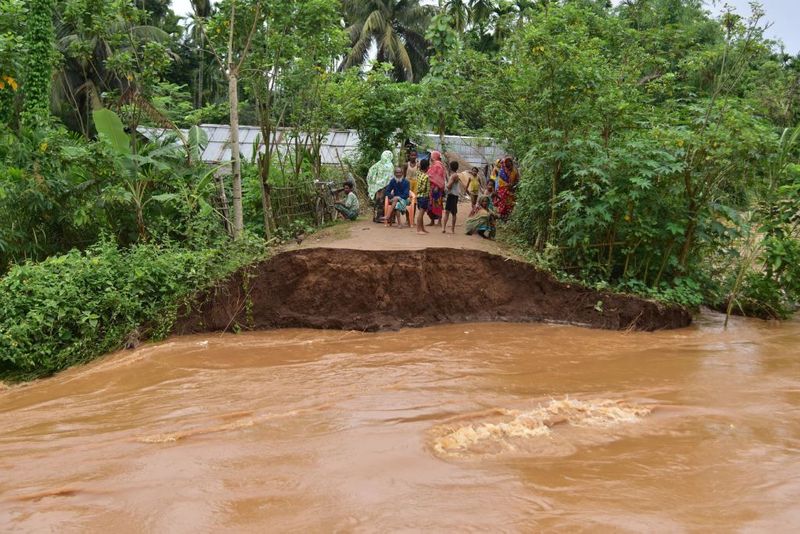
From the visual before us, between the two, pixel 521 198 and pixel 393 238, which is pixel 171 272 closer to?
pixel 393 238

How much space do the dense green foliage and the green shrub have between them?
25 mm

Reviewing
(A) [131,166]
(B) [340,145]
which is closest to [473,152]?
(B) [340,145]

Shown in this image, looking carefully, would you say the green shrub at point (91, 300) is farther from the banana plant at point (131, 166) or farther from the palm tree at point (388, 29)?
the palm tree at point (388, 29)

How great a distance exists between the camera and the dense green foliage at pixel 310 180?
886 cm

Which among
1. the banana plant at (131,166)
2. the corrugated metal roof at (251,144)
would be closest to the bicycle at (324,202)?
the banana plant at (131,166)

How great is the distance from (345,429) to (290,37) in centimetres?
736

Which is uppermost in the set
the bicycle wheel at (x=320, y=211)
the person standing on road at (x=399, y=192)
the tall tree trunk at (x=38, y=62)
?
the tall tree trunk at (x=38, y=62)

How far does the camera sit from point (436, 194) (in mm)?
11875

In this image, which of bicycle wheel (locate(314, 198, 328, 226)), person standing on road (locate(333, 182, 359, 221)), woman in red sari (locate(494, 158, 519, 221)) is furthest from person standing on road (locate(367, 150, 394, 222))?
woman in red sari (locate(494, 158, 519, 221))

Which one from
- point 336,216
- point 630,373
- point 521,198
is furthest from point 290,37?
point 630,373

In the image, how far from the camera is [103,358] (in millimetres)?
8406

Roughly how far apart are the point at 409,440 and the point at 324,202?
8172 millimetres

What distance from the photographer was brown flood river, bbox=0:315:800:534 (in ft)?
13.3

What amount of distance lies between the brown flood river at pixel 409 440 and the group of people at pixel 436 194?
328 centimetres
